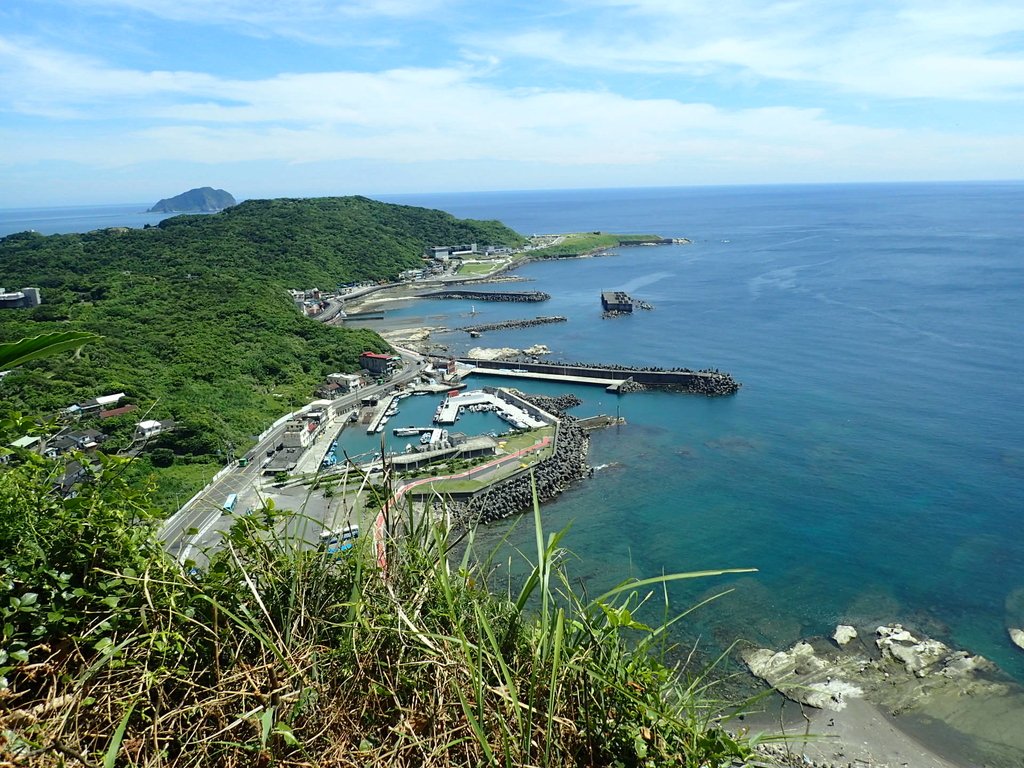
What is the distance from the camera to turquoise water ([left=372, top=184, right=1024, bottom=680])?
13.1 m

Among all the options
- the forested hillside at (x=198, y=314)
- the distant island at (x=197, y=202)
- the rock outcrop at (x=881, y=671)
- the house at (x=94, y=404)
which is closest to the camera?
the rock outcrop at (x=881, y=671)

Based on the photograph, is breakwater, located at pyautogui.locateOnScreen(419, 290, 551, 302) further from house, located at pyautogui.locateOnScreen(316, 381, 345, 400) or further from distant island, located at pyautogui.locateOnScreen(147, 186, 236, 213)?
distant island, located at pyautogui.locateOnScreen(147, 186, 236, 213)

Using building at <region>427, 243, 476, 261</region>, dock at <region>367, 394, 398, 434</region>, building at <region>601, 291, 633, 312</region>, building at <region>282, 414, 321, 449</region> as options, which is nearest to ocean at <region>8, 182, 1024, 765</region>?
dock at <region>367, 394, 398, 434</region>

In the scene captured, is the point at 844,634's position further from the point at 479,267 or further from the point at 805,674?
the point at 479,267

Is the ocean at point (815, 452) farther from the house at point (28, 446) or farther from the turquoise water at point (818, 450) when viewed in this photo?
the house at point (28, 446)

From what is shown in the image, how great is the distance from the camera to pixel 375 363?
1127 inches

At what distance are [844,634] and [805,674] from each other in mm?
1578

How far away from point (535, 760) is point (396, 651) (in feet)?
1.82

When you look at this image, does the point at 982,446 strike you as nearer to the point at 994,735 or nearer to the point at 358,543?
the point at 994,735

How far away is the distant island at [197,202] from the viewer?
18462 centimetres

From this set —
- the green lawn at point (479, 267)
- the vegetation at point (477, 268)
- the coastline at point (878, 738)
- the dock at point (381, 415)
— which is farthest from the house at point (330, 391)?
the green lawn at point (479, 267)

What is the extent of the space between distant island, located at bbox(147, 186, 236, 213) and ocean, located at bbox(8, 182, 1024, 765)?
166440 mm

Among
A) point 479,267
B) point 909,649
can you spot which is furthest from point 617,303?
point 909,649

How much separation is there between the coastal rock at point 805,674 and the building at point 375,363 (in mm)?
20694
